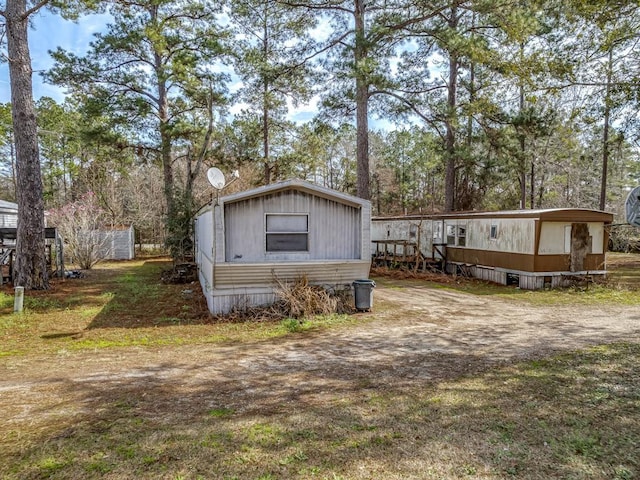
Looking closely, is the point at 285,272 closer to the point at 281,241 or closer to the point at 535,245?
the point at 281,241

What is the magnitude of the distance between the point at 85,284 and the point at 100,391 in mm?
9550

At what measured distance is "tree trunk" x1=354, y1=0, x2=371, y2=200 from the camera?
Result: 13023 millimetres

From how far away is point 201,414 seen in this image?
3.63m

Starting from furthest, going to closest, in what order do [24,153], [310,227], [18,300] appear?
[24,153] → [310,227] → [18,300]

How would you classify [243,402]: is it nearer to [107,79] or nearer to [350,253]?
[350,253]

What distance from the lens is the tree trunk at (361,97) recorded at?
1302cm

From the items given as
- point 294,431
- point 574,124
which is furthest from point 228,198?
point 574,124

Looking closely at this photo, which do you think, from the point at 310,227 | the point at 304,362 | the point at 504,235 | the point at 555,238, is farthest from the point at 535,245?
the point at 304,362

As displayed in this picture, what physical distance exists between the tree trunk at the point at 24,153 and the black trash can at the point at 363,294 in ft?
28.4

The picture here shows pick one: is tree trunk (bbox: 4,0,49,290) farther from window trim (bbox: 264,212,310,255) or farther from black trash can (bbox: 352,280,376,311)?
black trash can (bbox: 352,280,376,311)

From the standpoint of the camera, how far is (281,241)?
8586mm

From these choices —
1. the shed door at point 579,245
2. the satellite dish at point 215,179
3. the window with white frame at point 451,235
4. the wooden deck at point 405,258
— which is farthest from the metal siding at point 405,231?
the satellite dish at point 215,179

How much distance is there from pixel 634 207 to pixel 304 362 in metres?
4.10

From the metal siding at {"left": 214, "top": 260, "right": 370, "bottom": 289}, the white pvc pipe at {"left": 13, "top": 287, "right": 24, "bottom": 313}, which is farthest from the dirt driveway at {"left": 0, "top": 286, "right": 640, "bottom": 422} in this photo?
the white pvc pipe at {"left": 13, "top": 287, "right": 24, "bottom": 313}
